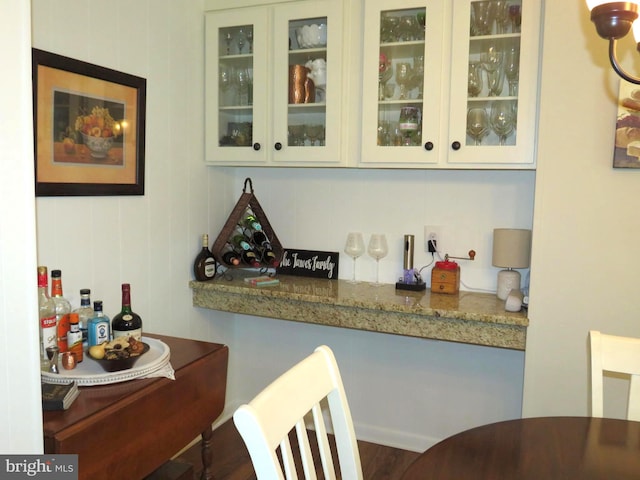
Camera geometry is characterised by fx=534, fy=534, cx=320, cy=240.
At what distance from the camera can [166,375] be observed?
1.82 m

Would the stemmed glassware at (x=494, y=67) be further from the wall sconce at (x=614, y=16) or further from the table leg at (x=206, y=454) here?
the table leg at (x=206, y=454)

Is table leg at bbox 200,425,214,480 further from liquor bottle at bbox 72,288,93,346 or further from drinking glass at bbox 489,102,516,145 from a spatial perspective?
drinking glass at bbox 489,102,516,145

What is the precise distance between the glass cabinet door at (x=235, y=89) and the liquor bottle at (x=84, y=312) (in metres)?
1.12

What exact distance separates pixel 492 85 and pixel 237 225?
1478mm

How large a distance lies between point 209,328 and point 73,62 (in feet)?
5.07

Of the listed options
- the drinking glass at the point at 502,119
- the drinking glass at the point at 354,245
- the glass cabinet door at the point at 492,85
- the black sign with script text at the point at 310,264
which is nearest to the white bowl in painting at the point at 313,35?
the glass cabinet door at the point at 492,85

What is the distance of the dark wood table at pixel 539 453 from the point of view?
1.12m

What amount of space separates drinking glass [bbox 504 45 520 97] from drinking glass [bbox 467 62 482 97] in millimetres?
112

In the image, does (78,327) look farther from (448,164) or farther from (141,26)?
(448,164)

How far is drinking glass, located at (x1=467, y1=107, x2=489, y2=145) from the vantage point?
2340mm

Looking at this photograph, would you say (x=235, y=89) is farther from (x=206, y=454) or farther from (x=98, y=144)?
(x=206, y=454)

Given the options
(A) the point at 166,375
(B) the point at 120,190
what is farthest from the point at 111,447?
(B) the point at 120,190

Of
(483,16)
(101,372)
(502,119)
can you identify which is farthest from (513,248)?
(101,372)

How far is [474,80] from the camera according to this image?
234cm
